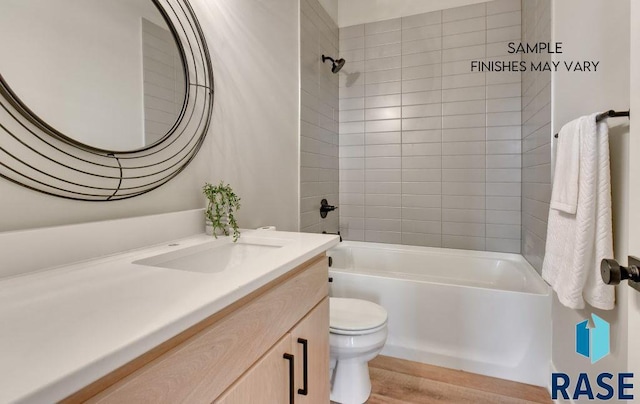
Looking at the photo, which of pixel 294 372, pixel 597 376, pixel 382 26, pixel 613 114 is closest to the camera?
pixel 294 372

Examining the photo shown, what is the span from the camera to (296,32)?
7.54ft

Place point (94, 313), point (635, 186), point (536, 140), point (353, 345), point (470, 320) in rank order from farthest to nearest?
point (536, 140)
point (470, 320)
point (353, 345)
point (635, 186)
point (94, 313)

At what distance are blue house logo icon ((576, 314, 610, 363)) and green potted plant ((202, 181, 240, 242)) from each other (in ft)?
4.55

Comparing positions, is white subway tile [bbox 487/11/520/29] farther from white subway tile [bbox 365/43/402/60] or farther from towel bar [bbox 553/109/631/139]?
towel bar [bbox 553/109/631/139]

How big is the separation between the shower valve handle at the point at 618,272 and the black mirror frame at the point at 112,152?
1329mm

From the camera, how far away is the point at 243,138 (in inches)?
A: 67.6

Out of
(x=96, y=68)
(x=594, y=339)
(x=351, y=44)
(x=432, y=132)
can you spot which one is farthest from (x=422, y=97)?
(x=96, y=68)

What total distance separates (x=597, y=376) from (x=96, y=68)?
2042 mm

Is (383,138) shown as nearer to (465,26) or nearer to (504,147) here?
(504,147)

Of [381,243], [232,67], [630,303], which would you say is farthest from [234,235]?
[381,243]

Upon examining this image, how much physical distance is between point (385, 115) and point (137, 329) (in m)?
2.77

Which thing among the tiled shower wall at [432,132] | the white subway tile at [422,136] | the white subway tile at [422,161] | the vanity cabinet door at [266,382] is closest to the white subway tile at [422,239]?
the tiled shower wall at [432,132]

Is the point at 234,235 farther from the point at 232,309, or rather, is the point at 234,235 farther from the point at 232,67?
the point at 232,67

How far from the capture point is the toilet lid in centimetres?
149
